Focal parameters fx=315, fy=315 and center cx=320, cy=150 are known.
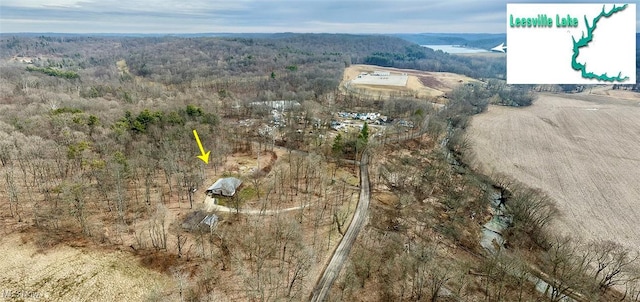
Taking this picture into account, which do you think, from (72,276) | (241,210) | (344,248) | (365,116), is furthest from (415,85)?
(72,276)

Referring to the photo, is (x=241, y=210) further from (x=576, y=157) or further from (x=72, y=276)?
(x=576, y=157)

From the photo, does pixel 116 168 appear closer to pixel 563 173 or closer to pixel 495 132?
pixel 563 173

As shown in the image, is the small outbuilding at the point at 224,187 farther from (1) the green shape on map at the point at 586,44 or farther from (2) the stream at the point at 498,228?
(1) the green shape on map at the point at 586,44

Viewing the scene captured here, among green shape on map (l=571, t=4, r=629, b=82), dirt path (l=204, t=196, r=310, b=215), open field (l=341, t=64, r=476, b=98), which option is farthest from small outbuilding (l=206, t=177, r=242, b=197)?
open field (l=341, t=64, r=476, b=98)

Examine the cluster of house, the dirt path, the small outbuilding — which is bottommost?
the dirt path

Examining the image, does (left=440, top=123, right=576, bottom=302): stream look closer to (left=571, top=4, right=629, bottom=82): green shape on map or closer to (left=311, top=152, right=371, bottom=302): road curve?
(left=311, top=152, right=371, bottom=302): road curve

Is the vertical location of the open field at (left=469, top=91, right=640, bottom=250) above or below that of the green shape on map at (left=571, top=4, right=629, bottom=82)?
below

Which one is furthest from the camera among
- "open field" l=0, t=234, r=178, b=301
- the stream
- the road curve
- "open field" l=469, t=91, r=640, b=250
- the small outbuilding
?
the small outbuilding
